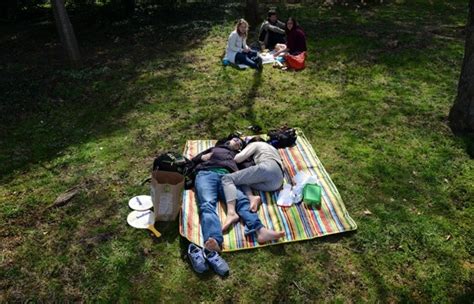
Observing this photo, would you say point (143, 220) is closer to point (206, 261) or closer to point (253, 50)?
point (206, 261)

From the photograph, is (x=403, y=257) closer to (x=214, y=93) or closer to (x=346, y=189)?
(x=346, y=189)

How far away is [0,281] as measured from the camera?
4.81 metres

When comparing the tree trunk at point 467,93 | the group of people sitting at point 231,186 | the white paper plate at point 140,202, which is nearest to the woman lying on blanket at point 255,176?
the group of people sitting at point 231,186

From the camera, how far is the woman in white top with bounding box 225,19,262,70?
10547 mm

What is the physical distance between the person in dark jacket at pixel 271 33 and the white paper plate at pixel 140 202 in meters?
7.22

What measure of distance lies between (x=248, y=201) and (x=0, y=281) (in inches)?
131

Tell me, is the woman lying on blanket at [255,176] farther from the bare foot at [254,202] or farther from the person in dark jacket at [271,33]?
the person in dark jacket at [271,33]

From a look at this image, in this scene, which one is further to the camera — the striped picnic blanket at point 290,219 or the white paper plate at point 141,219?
the white paper plate at point 141,219

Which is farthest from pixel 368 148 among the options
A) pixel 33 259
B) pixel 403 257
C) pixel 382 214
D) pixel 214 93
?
pixel 33 259

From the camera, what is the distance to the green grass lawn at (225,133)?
15.5ft

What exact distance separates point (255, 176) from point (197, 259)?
161cm

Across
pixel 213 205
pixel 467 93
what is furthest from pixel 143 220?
pixel 467 93

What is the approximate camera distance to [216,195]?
18.7 feet

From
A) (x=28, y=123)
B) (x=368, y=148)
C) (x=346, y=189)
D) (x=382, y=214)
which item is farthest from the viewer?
(x=28, y=123)
